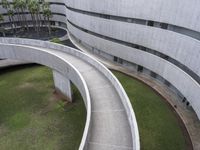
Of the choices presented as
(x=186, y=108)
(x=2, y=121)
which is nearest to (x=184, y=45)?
(x=186, y=108)

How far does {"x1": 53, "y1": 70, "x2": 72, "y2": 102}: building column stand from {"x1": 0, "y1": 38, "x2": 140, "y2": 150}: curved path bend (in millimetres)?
1706

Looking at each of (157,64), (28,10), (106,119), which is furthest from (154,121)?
(28,10)

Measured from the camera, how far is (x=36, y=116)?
23.5 metres

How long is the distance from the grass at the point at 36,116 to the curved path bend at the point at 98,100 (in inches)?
205

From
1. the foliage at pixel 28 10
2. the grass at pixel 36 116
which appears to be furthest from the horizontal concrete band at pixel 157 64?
the foliage at pixel 28 10

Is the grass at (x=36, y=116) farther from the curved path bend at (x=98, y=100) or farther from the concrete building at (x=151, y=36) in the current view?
the concrete building at (x=151, y=36)

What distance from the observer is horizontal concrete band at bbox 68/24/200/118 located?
2041 cm

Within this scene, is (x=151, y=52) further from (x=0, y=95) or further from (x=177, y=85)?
(x=0, y=95)

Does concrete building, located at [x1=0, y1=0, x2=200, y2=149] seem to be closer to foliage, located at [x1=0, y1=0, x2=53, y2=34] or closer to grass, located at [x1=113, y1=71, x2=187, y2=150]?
grass, located at [x1=113, y1=71, x2=187, y2=150]

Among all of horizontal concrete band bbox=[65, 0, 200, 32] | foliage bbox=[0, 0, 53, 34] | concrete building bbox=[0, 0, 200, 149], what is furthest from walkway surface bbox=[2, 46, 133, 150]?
foliage bbox=[0, 0, 53, 34]

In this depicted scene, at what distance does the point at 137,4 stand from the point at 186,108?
16.4m

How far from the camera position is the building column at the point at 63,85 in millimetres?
24984

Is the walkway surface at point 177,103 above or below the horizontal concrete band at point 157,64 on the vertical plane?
below

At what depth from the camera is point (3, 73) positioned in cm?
3362
